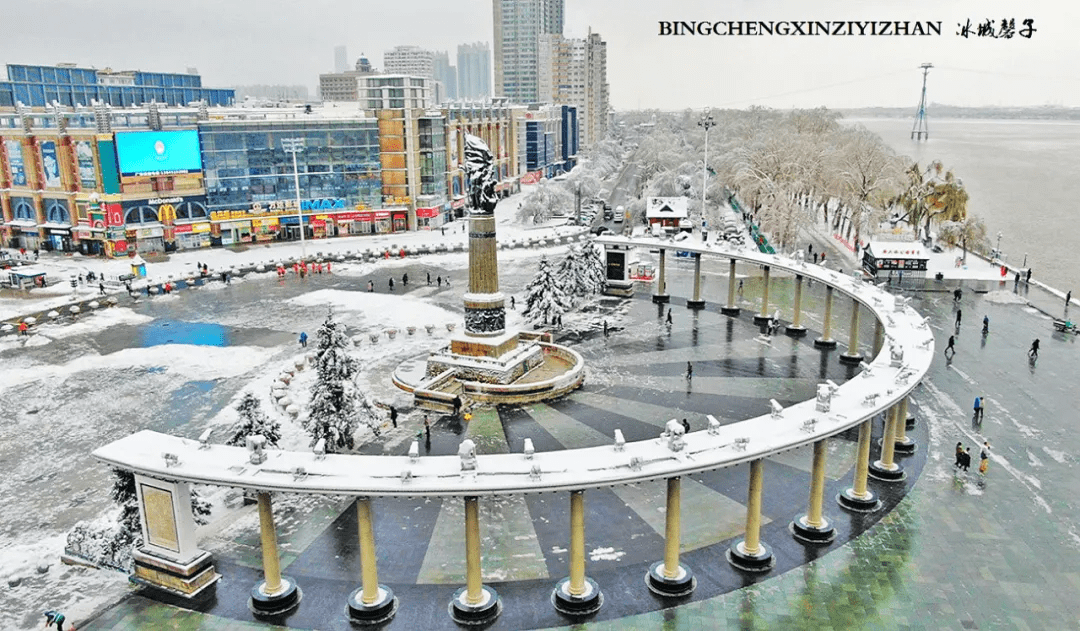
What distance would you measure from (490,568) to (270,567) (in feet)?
19.9

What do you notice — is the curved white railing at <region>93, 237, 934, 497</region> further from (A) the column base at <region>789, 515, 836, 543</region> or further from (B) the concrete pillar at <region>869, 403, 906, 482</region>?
(B) the concrete pillar at <region>869, 403, 906, 482</region>

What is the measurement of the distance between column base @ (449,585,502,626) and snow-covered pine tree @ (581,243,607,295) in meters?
34.0

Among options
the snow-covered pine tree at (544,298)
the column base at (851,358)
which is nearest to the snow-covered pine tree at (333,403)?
the snow-covered pine tree at (544,298)

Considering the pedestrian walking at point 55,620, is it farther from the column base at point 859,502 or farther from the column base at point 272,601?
the column base at point 859,502

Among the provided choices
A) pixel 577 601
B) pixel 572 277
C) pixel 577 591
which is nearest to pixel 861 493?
pixel 577 591

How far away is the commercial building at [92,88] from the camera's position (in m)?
108

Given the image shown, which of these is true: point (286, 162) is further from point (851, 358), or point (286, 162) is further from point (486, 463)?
point (486, 463)

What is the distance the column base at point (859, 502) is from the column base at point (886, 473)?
1799mm

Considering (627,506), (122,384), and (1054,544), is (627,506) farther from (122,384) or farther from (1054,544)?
(122,384)

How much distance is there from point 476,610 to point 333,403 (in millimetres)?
11962

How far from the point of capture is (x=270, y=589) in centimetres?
2045

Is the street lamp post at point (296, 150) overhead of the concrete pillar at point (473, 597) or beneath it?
overhead

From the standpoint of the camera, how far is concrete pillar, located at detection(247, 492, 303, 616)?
65.7ft

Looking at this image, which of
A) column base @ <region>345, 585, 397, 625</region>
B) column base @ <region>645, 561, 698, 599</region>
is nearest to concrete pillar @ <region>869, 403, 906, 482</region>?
column base @ <region>645, 561, 698, 599</region>
